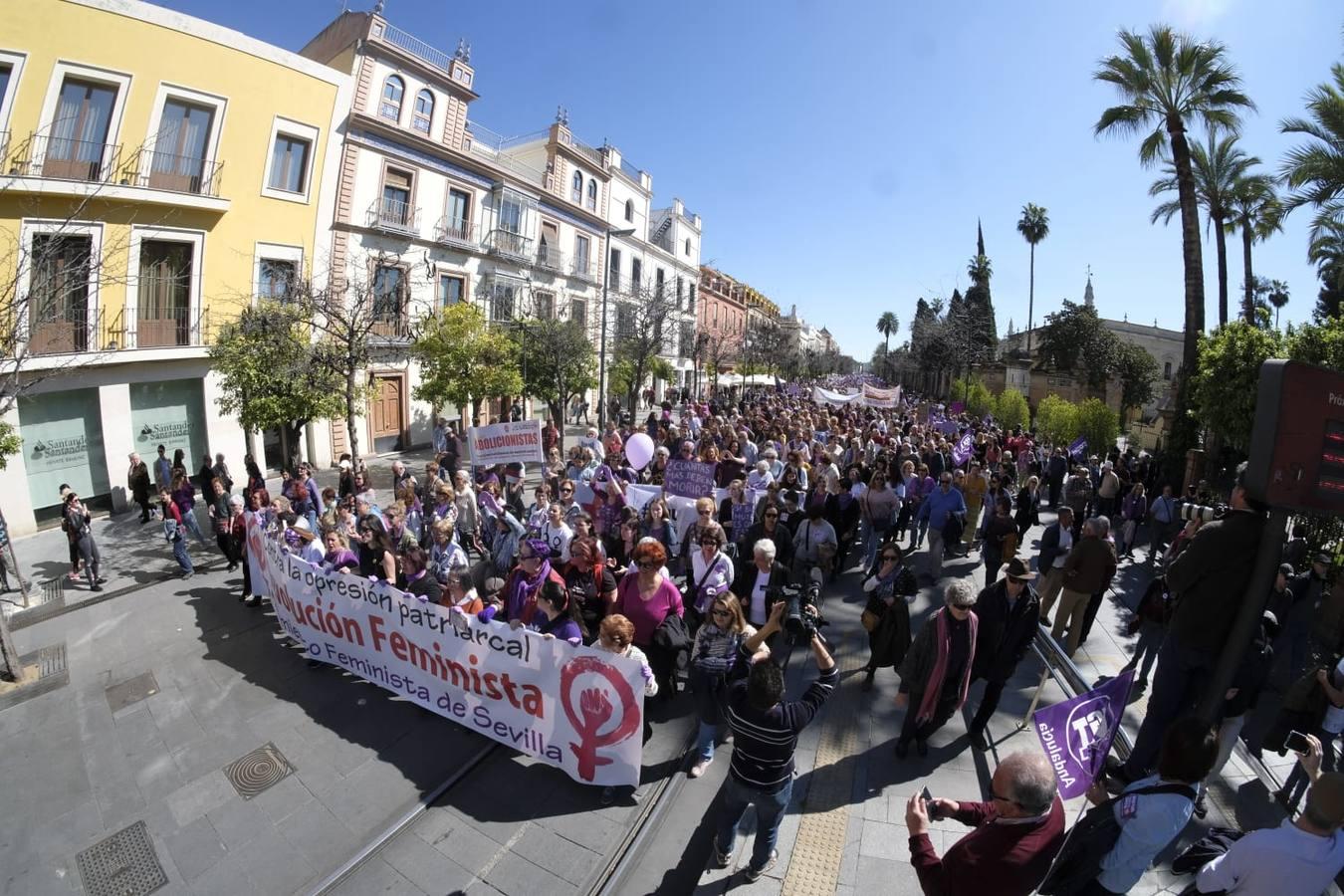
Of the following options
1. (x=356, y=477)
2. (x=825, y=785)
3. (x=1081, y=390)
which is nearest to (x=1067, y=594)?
(x=825, y=785)

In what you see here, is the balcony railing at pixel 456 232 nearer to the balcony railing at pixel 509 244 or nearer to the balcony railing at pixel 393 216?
the balcony railing at pixel 509 244

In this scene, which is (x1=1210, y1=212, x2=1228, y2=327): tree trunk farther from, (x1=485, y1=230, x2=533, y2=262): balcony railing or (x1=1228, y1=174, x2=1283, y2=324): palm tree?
(x1=485, y1=230, x2=533, y2=262): balcony railing

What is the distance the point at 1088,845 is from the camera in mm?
2605

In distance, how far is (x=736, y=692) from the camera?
3.61m

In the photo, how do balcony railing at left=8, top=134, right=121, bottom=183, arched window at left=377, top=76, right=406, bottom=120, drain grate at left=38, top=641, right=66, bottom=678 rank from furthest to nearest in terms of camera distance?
arched window at left=377, top=76, right=406, bottom=120 → balcony railing at left=8, top=134, right=121, bottom=183 → drain grate at left=38, top=641, right=66, bottom=678

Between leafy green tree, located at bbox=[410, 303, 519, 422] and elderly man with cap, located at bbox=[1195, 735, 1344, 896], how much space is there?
58.8 ft

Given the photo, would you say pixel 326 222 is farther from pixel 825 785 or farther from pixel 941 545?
pixel 825 785

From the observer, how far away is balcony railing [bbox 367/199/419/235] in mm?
20828

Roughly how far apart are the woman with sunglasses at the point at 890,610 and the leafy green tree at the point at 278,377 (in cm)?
1118

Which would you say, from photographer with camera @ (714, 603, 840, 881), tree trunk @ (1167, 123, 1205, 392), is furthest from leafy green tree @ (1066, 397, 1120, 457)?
photographer with camera @ (714, 603, 840, 881)

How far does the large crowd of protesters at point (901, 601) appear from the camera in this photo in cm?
252

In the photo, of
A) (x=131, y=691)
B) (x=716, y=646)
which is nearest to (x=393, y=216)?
(x=131, y=691)

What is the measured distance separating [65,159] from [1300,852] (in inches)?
826

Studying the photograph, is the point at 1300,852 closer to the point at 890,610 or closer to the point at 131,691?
the point at 890,610
